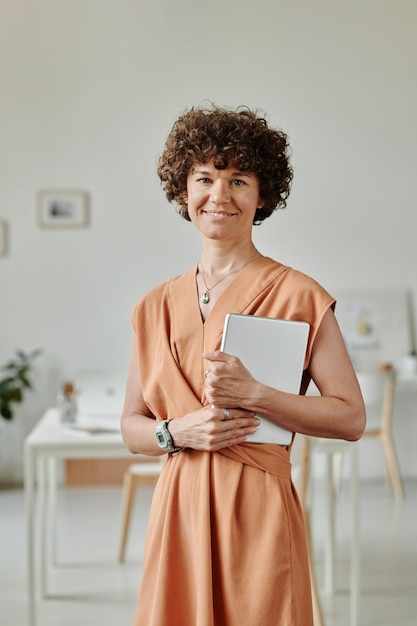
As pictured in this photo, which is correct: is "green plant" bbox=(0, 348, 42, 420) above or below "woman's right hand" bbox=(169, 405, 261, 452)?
below

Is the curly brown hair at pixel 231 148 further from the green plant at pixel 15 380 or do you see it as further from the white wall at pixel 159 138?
the white wall at pixel 159 138

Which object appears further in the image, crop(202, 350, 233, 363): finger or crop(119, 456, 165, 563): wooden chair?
crop(119, 456, 165, 563): wooden chair

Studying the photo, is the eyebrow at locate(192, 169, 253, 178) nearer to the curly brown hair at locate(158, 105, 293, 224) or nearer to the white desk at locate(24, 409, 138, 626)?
the curly brown hair at locate(158, 105, 293, 224)

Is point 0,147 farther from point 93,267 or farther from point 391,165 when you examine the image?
point 391,165

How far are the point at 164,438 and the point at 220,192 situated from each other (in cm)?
46

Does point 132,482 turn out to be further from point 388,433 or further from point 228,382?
point 228,382

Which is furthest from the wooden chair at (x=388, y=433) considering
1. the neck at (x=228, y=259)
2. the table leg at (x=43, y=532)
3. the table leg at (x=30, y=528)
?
the neck at (x=228, y=259)

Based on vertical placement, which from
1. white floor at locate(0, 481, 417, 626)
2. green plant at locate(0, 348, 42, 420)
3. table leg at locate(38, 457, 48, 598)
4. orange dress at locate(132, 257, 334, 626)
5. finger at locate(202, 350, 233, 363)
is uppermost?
finger at locate(202, 350, 233, 363)

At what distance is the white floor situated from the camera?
3984 millimetres

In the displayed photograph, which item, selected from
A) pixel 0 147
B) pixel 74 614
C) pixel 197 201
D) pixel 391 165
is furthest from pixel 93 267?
pixel 197 201

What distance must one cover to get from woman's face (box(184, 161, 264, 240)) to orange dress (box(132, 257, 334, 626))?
91 millimetres

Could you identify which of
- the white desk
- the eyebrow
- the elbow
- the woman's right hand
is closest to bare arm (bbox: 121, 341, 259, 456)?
the woman's right hand

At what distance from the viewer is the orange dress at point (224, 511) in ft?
5.24

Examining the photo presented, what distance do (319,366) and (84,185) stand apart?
5.75 metres
